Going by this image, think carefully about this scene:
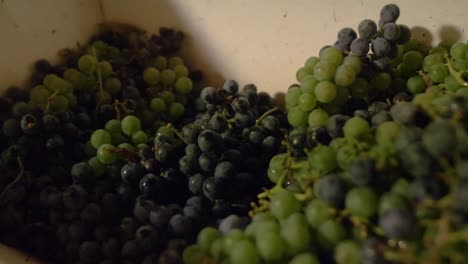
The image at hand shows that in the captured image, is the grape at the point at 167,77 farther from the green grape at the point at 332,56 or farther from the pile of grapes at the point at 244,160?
the green grape at the point at 332,56

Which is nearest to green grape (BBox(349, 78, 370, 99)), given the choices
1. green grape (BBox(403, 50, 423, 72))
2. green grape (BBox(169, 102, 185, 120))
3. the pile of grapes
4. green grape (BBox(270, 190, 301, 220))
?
the pile of grapes

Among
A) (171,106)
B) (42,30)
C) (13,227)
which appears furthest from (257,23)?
(13,227)

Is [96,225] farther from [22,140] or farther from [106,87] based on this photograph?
[106,87]

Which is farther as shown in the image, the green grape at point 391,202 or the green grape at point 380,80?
the green grape at point 380,80

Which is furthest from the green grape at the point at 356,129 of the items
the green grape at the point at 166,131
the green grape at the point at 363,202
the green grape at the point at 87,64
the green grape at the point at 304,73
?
the green grape at the point at 87,64

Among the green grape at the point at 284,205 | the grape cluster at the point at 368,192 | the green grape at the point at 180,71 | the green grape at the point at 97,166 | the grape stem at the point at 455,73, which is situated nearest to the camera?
the grape cluster at the point at 368,192

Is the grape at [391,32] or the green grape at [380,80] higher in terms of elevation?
the grape at [391,32]
